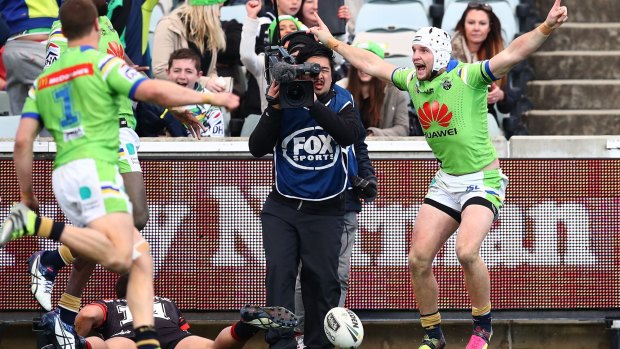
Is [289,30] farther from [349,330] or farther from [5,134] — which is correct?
[349,330]

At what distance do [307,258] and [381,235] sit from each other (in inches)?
65.8

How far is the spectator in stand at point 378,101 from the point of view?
1323 cm

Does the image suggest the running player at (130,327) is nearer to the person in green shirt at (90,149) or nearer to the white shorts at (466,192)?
the person in green shirt at (90,149)

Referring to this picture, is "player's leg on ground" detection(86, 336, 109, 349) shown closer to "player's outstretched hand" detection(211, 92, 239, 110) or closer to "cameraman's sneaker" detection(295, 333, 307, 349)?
"cameraman's sneaker" detection(295, 333, 307, 349)

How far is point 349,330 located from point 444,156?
5.02 ft

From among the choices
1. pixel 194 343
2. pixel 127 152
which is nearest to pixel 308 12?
pixel 127 152

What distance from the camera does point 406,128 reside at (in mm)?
13211

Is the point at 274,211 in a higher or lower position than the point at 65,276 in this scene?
higher

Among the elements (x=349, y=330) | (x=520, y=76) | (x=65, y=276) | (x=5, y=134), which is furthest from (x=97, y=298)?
(x=520, y=76)

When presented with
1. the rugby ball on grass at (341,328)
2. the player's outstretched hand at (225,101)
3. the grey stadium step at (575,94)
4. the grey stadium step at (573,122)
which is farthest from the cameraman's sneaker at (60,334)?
the grey stadium step at (575,94)

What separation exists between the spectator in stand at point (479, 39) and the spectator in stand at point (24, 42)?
3.75 metres

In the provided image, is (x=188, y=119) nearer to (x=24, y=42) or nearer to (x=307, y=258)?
(x=307, y=258)

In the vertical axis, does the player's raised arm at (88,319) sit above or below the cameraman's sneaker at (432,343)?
above

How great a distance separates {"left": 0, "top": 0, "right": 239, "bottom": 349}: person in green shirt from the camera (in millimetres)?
9242
